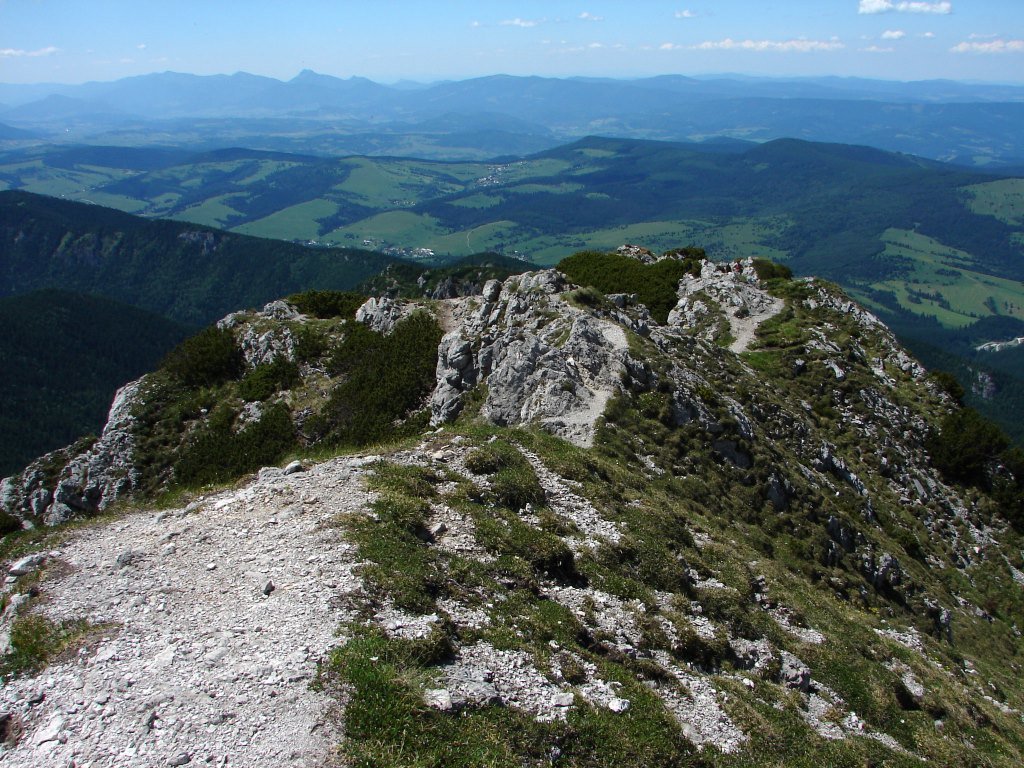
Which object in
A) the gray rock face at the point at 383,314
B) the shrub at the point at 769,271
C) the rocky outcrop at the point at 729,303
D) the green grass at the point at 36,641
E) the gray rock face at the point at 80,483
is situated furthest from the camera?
the shrub at the point at 769,271

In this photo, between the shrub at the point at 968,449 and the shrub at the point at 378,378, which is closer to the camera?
the shrub at the point at 378,378

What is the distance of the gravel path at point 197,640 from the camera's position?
982 centimetres

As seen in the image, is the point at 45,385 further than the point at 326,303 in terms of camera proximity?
Yes

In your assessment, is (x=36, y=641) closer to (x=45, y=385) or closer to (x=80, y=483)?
(x=80, y=483)

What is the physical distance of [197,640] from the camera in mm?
12141

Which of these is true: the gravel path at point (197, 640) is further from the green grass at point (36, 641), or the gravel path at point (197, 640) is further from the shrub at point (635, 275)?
the shrub at point (635, 275)

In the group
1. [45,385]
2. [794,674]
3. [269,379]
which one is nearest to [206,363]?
[269,379]

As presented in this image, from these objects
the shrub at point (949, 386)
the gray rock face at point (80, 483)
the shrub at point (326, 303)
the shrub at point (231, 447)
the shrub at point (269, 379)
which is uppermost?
the shrub at point (326, 303)

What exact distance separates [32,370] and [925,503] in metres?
222

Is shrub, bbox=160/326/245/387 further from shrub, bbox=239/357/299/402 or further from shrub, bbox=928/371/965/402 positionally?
shrub, bbox=928/371/965/402

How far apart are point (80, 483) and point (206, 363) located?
45.3 ft

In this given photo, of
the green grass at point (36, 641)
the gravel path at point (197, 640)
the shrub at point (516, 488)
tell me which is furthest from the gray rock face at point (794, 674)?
the green grass at point (36, 641)

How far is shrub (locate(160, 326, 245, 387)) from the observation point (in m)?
55.0

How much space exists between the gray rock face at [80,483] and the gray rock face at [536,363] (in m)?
26.5
